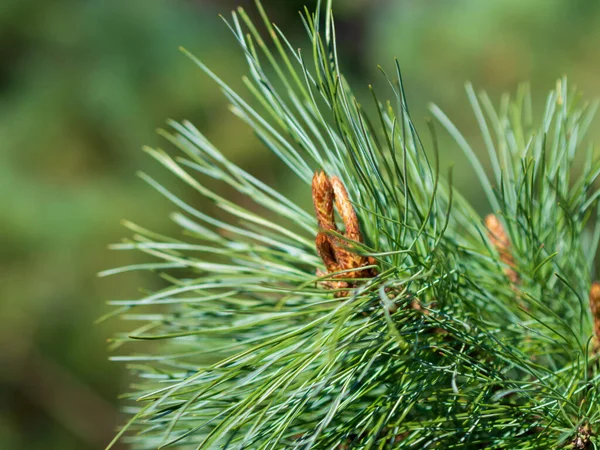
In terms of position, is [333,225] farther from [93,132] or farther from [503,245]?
[93,132]

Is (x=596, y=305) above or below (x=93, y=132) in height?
below

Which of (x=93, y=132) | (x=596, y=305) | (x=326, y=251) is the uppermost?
(x=93, y=132)

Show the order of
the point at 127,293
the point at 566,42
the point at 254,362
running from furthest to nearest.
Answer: the point at 127,293, the point at 566,42, the point at 254,362

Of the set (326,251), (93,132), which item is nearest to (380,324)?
(326,251)

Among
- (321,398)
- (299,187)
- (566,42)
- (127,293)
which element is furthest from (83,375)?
(321,398)

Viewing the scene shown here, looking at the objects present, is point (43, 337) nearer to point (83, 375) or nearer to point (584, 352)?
point (83, 375)

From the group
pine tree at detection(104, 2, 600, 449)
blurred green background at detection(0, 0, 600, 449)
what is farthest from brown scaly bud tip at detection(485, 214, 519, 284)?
blurred green background at detection(0, 0, 600, 449)

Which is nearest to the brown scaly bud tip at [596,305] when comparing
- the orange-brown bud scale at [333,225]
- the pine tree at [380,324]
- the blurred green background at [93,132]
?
the pine tree at [380,324]
